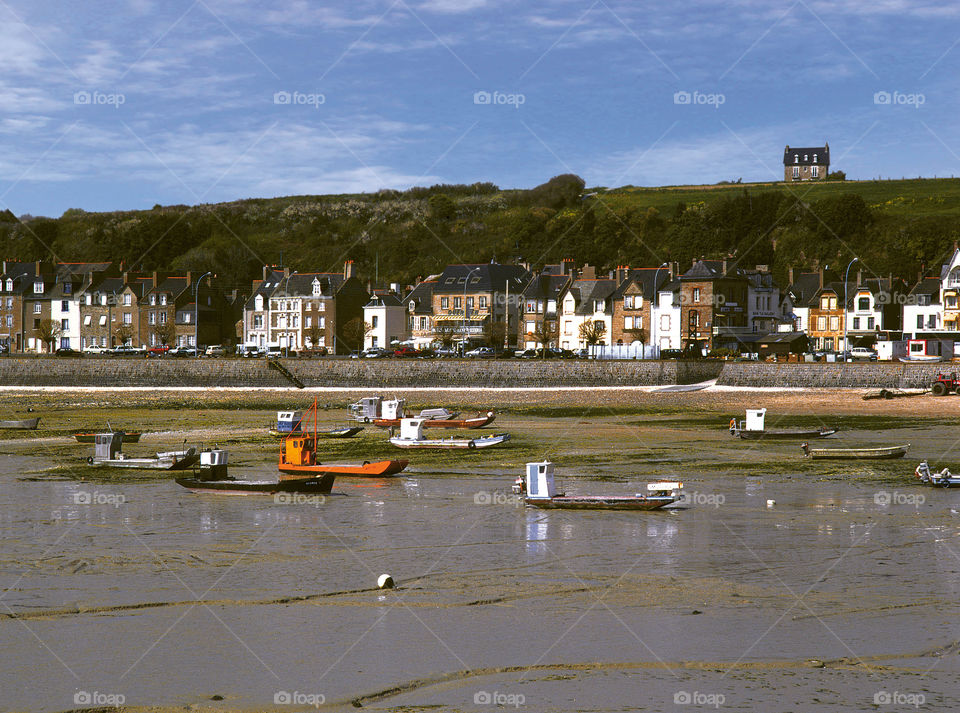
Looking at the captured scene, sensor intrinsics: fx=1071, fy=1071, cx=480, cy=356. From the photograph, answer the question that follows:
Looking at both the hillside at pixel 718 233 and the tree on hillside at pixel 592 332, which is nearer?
the tree on hillside at pixel 592 332

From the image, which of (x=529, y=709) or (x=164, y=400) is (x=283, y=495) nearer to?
(x=529, y=709)

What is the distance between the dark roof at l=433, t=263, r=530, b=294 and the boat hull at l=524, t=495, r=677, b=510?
294 feet

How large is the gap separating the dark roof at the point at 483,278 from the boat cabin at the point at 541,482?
292 feet

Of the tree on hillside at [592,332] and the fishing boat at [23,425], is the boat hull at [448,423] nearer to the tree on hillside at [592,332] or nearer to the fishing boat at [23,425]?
the fishing boat at [23,425]

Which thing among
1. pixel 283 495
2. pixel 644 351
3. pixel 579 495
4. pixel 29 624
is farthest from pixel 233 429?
pixel 644 351

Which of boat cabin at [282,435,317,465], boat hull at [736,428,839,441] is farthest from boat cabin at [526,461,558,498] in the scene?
boat hull at [736,428,839,441]

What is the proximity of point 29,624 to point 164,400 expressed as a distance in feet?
216

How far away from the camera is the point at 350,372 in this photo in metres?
88.6

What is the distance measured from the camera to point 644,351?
94.4 meters

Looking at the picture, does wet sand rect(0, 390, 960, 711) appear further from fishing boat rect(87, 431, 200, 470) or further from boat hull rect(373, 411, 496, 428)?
boat hull rect(373, 411, 496, 428)

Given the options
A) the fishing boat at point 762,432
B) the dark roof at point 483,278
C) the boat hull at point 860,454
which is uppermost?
the dark roof at point 483,278

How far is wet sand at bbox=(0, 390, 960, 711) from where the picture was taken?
44.3ft

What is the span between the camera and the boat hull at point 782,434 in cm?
4575

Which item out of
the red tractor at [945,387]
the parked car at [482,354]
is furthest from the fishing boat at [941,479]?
the parked car at [482,354]
